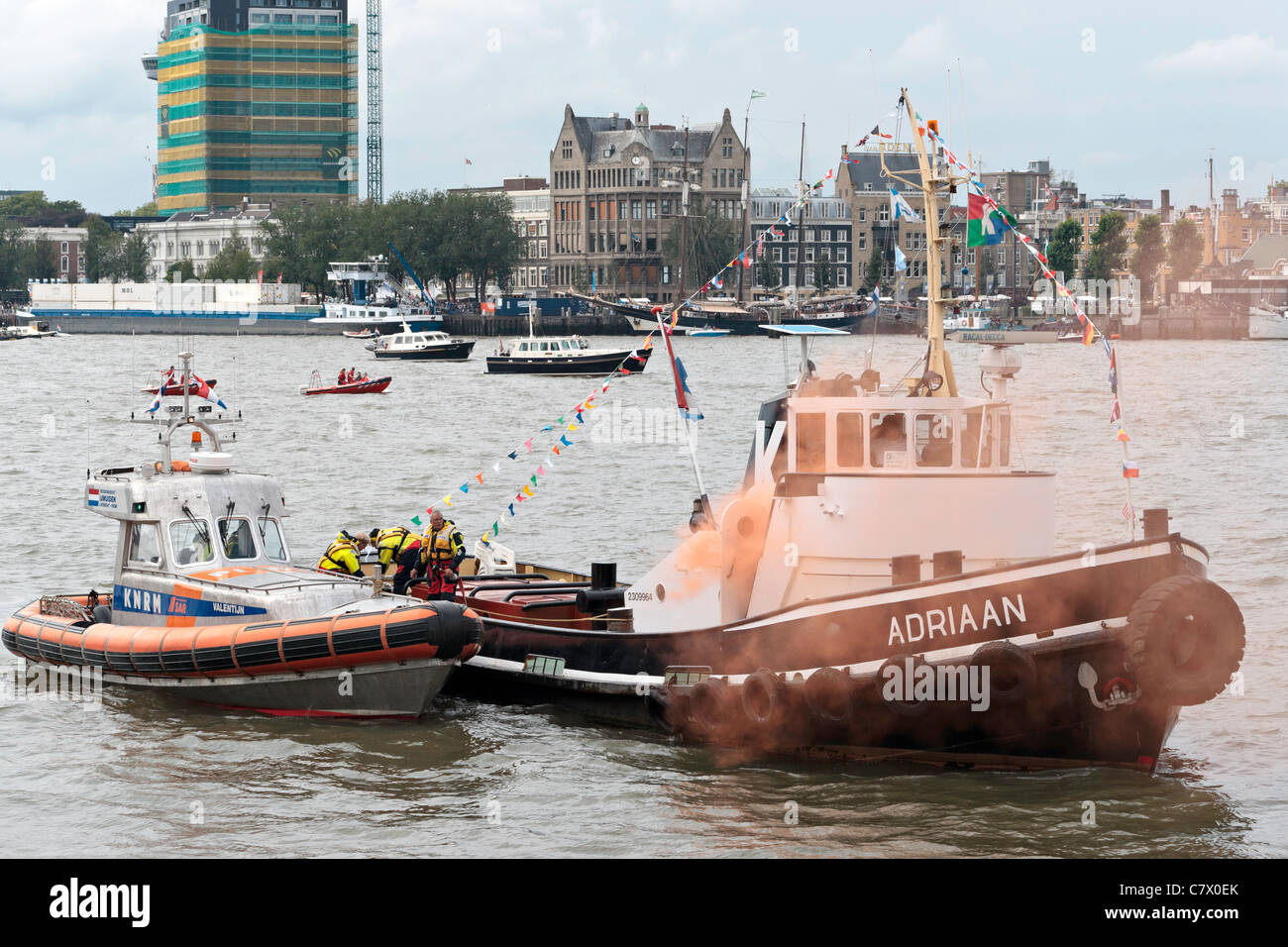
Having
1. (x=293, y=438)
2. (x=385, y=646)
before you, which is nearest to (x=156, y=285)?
(x=293, y=438)

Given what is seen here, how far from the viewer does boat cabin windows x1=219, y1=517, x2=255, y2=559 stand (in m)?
17.9

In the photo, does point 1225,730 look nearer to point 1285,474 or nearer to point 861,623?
point 861,623

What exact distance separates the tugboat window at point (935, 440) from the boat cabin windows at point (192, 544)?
25.4ft

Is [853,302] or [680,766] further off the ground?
[853,302]

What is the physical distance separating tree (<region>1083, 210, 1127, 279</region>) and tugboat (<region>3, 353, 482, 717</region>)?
6372 inches

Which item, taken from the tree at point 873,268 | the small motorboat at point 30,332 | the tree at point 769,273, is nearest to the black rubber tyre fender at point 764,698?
the small motorboat at point 30,332

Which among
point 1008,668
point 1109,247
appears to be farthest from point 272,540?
point 1109,247

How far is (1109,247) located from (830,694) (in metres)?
165

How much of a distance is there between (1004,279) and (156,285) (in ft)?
314

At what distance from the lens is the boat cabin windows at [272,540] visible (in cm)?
1819

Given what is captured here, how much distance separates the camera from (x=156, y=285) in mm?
161875

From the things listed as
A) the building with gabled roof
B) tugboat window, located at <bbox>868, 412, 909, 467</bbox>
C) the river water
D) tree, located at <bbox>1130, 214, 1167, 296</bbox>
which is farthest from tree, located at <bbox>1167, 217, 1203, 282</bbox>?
tugboat window, located at <bbox>868, 412, 909, 467</bbox>

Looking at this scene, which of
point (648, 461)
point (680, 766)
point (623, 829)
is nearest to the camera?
point (623, 829)
